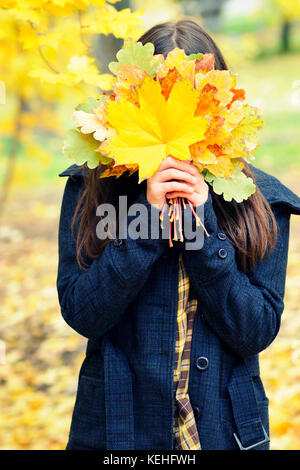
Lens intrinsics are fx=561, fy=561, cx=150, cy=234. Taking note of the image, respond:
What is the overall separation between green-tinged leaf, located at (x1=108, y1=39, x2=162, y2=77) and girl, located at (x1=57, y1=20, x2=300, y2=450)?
0.16m

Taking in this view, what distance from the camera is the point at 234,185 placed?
1.61m

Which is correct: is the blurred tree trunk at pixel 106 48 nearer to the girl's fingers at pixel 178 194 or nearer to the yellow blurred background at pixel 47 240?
the yellow blurred background at pixel 47 240

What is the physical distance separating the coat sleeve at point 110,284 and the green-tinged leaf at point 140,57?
14.1 inches

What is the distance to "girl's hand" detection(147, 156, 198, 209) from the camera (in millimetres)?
1536

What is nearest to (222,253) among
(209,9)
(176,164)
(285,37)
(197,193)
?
(197,193)

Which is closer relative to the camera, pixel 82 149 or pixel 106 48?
pixel 82 149

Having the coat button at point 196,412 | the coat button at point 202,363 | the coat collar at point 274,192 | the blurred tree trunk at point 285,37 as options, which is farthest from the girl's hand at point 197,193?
the blurred tree trunk at point 285,37

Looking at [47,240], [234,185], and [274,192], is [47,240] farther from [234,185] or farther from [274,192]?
[234,185]

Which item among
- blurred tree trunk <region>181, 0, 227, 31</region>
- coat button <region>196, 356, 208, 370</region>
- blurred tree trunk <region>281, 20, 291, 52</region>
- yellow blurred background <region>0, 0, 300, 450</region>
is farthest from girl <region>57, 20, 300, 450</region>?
blurred tree trunk <region>281, 20, 291, 52</region>

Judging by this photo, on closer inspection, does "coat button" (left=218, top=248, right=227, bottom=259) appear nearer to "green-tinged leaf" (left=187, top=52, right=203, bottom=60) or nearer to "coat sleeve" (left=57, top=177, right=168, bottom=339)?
"coat sleeve" (left=57, top=177, right=168, bottom=339)

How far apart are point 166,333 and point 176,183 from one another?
46 centimetres

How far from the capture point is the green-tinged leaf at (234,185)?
1.59 m

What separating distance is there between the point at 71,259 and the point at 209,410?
0.64 m
